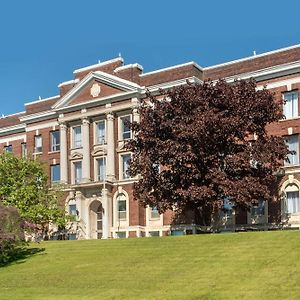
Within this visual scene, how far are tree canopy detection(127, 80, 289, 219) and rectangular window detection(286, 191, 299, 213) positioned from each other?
4757mm

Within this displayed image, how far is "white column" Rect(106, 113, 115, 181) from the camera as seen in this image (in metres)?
53.5

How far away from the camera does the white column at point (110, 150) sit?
53531mm

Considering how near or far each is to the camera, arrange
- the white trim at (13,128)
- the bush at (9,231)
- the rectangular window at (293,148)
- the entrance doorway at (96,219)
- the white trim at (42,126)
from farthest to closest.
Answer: the white trim at (13,128) → the white trim at (42,126) → the entrance doorway at (96,219) → the rectangular window at (293,148) → the bush at (9,231)

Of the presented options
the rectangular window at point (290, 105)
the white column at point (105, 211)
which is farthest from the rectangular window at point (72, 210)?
the rectangular window at point (290, 105)

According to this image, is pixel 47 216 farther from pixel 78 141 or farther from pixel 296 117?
pixel 296 117

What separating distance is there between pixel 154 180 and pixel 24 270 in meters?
12.8

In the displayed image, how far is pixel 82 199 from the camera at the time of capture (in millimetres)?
55062

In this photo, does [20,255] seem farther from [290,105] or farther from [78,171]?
[290,105]

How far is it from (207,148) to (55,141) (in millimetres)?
23852

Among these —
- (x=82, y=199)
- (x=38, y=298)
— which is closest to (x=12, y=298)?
(x=38, y=298)

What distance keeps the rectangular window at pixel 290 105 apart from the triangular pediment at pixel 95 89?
39.6ft

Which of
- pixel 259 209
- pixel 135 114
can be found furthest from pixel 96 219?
pixel 259 209

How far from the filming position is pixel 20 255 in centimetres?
3675

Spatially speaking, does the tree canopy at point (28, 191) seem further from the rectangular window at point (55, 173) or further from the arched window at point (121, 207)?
the rectangular window at point (55, 173)
